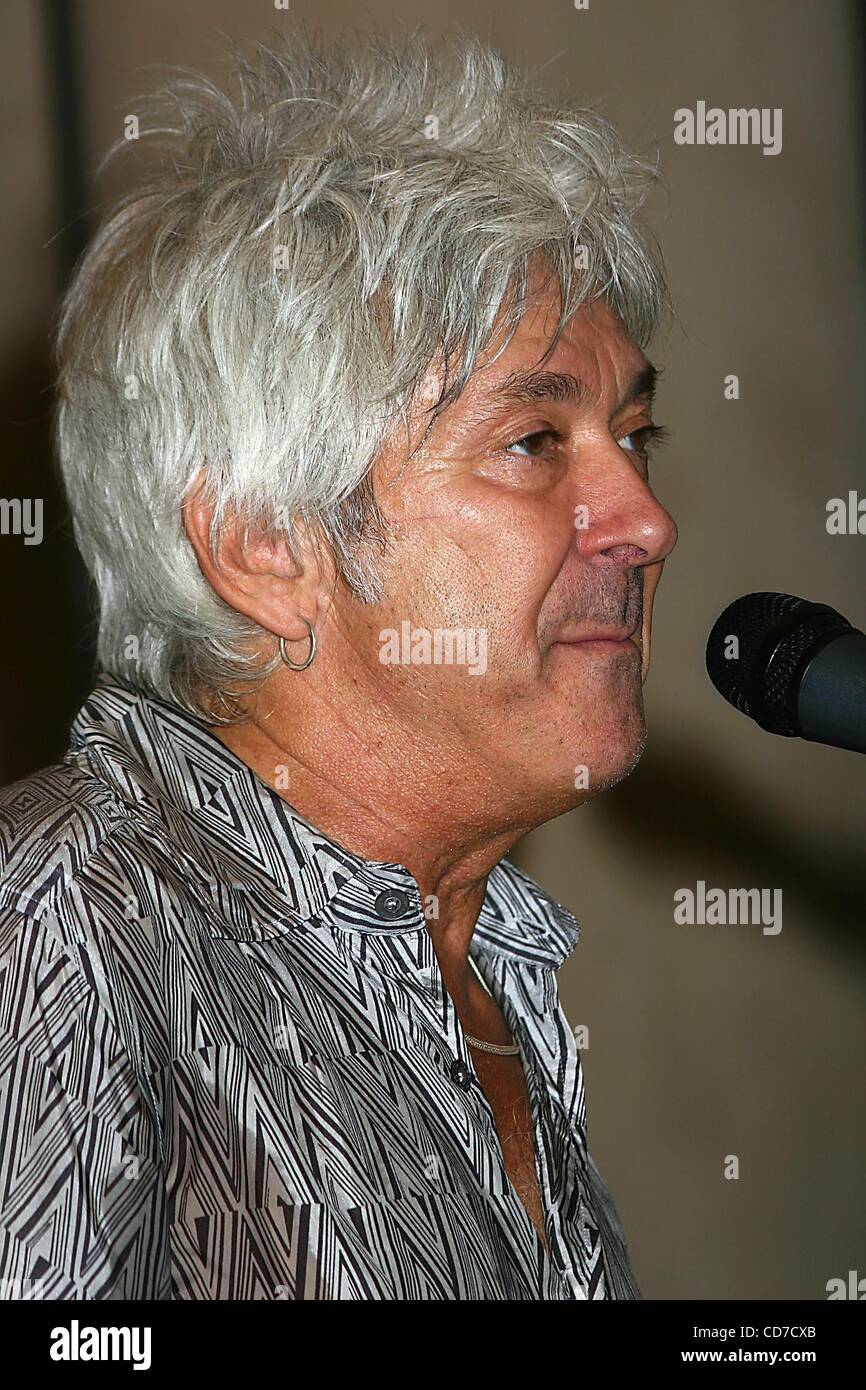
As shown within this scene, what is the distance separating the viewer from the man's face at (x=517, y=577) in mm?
991

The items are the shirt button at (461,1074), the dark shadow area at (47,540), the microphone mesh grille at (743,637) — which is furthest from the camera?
the dark shadow area at (47,540)

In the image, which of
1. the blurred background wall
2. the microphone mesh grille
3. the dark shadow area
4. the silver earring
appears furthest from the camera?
the blurred background wall

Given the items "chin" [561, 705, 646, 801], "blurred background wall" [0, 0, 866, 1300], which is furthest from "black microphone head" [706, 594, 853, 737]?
"blurred background wall" [0, 0, 866, 1300]

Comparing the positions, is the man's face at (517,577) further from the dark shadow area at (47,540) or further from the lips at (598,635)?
the dark shadow area at (47,540)

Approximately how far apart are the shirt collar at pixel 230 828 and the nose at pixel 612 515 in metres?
Answer: 0.29

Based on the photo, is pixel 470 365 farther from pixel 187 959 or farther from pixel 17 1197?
pixel 17 1197

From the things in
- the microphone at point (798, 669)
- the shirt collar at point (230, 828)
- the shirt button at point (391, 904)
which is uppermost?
the microphone at point (798, 669)

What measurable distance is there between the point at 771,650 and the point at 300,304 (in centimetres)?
43

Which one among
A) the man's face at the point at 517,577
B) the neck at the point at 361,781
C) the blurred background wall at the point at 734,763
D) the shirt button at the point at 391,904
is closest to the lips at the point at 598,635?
the man's face at the point at 517,577

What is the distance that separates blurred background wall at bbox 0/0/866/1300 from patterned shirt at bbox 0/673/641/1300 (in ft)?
3.12

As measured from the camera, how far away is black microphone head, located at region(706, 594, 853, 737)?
2.54 feet

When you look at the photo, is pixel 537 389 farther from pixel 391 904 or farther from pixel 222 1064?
pixel 222 1064

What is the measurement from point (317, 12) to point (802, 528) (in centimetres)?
95

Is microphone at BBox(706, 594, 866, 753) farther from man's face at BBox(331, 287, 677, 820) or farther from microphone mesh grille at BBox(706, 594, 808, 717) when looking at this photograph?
man's face at BBox(331, 287, 677, 820)
